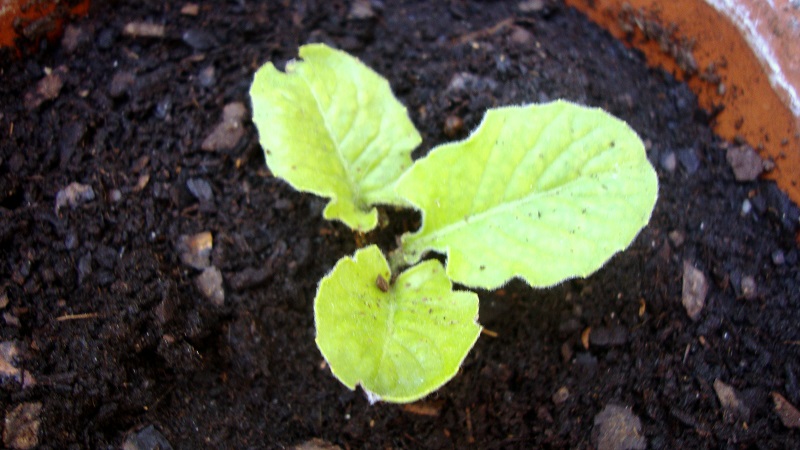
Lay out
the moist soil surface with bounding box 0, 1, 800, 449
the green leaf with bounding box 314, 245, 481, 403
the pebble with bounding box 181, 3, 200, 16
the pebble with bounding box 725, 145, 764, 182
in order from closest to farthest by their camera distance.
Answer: the green leaf with bounding box 314, 245, 481, 403, the moist soil surface with bounding box 0, 1, 800, 449, the pebble with bounding box 725, 145, 764, 182, the pebble with bounding box 181, 3, 200, 16

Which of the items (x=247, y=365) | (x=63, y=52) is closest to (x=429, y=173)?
(x=247, y=365)

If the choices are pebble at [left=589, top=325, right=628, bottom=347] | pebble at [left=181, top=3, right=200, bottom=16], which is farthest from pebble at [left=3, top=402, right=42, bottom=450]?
pebble at [left=589, top=325, right=628, bottom=347]

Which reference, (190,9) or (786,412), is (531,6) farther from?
(786,412)

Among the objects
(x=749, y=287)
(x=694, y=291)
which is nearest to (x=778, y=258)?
(x=749, y=287)

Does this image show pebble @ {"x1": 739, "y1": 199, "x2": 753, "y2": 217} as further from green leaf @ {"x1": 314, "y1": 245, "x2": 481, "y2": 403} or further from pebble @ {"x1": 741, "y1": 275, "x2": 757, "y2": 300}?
green leaf @ {"x1": 314, "y1": 245, "x2": 481, "y2": 403}

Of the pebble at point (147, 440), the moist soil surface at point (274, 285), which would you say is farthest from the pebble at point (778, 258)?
the pebble at point (147, 440)

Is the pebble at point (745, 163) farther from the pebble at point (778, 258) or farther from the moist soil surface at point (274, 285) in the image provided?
the pebble at point (778, 258)

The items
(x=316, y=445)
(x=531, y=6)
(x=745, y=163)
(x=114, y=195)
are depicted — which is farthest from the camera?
(x=531, y=6)
